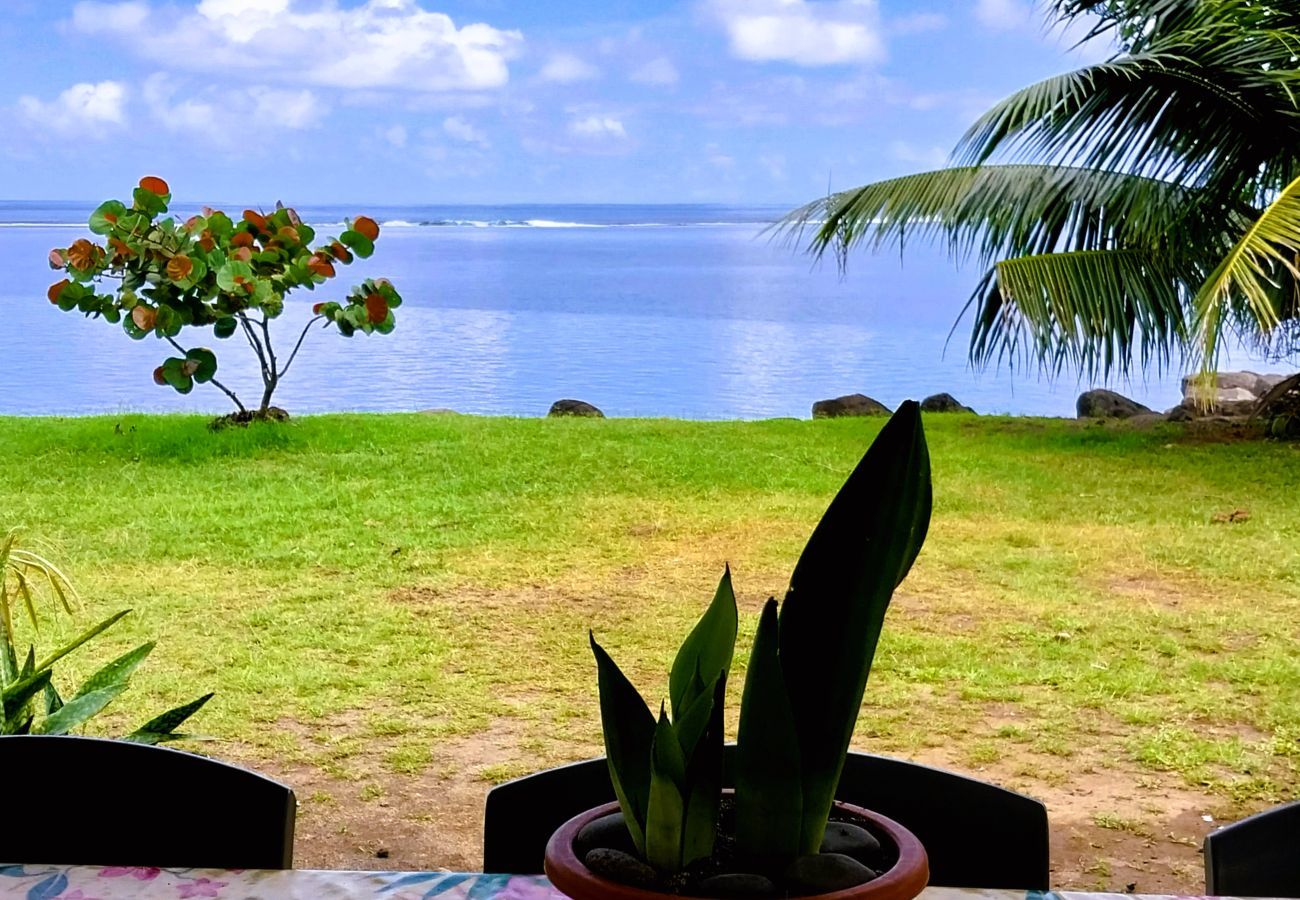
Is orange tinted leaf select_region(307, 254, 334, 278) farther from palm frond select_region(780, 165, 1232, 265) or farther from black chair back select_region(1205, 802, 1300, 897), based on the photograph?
black chair back select_region(1205, 802, 1300, 897)

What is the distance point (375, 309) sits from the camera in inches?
227

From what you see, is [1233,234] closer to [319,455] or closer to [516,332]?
[319,455]

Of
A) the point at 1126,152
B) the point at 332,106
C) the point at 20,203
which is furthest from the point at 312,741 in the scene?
the point at 20,203

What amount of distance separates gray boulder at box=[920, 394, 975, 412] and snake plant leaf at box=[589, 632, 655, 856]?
6560mm

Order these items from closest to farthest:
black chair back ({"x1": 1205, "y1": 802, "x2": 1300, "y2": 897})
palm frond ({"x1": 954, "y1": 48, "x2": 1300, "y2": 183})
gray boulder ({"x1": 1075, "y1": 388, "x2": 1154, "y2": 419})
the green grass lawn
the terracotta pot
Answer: the terracotta pot → black chair back ({"x1": 1205, "y1": 802, "x2": 1300, "y2": 897}) → the green grass lawn → palm frond ({"x1": 954, "y1": 48, "x2": 1300, "y2": 183}) → gray boulder ({"x1": 1075, "y1": 388, "x2": 1154, "y2": 419})

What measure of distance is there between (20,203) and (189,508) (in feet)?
34.6

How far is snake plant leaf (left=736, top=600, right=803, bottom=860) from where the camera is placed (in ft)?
1.84

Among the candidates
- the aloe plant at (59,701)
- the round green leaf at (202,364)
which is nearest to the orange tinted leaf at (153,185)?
the round green leaf at (202,364)

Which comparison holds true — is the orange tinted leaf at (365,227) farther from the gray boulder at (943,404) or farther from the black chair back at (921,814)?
the black chair back at (921,814)

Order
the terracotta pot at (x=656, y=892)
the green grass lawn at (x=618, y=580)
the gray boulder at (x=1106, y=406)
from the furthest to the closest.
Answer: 1. the gray boulder at (x=1106, y=406)
2. the green grass lawn at (x=618, y=580)
3. the terracotta pot at (x=656, y=892)

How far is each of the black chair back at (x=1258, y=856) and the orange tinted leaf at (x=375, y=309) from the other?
514 cm

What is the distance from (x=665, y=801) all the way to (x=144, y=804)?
23.5 inches

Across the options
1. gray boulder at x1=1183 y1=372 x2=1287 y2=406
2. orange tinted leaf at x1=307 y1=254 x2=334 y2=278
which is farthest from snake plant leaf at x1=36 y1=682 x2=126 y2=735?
gray boulder at x1=1183 y1=372 x2=1287 y2=406

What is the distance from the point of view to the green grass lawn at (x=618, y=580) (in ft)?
8.86
